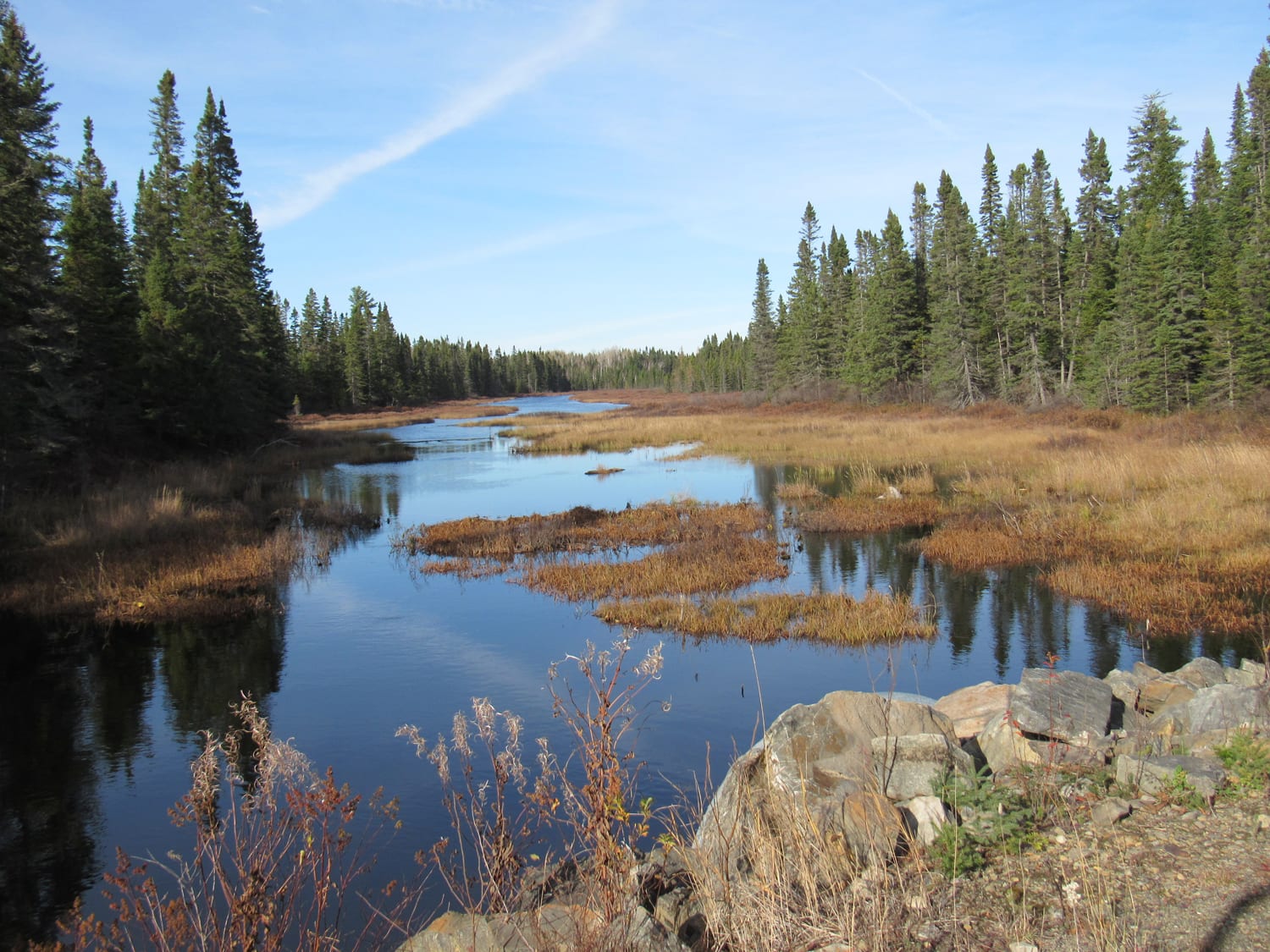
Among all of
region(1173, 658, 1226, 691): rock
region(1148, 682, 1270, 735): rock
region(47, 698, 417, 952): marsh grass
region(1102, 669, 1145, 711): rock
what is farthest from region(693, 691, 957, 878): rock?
region(1173, 658, 1226, 691): rock

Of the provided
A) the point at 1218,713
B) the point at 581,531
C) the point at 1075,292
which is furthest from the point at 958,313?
the point at 1218,713

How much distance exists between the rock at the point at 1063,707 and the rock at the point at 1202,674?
1.88m

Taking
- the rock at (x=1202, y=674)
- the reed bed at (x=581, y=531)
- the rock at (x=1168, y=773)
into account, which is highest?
the rock at (x=1168, y=773)

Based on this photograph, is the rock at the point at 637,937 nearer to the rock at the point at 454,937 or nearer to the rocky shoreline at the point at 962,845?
the rocky shoreline at the point at 962,845

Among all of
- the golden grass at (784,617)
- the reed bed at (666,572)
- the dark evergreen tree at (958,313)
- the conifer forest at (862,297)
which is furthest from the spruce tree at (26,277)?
the dark evergreen tree at (958,313)

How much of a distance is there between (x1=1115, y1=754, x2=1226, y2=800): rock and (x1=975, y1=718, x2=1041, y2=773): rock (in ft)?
2.49

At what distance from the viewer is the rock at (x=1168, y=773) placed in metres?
5.07

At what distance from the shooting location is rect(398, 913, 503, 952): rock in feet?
15.4

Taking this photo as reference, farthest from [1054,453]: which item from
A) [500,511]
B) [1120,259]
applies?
[1120,259]

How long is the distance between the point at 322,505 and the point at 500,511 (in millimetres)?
5903

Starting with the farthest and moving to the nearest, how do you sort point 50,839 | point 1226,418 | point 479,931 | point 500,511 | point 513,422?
point 513,422 < point 1226,418 < point 500,511 < point 50,839 < point 479,931

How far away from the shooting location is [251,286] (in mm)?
43656

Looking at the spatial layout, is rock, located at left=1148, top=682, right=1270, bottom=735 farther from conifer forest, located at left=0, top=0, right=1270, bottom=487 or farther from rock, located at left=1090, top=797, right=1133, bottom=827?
conifer forest, located at left=0, top=0, right=1270, bottom=487

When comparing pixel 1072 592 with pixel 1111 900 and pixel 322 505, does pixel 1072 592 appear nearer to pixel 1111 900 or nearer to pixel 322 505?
pixel 1111 900
